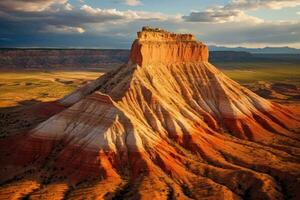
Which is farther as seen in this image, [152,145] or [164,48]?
[164,48]

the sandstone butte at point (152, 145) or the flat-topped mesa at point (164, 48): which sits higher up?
the flat-topped mesa at point (164, 48)

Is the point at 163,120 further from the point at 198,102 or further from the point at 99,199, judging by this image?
the point at 99,199

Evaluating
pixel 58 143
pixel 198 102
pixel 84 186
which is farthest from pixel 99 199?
pixel 198 102

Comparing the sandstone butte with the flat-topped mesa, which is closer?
the sandstone butte

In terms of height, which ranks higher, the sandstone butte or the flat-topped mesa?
the flat-topped mesa

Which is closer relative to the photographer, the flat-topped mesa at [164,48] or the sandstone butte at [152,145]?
the sandstone butte at [152,145]
